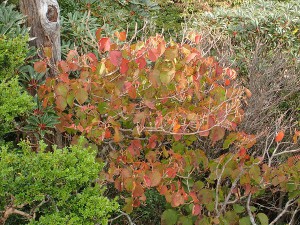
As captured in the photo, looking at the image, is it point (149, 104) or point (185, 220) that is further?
point (185, 220)

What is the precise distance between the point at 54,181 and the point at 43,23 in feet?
4.69

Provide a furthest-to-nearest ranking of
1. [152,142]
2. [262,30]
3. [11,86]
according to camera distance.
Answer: [262,30], [152,142], [11,86]

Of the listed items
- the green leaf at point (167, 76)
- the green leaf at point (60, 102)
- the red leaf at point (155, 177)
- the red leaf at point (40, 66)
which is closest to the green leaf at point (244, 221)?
the red leaf at point (155, 177)

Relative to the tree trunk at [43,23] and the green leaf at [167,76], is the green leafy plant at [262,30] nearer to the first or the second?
the green leaf at [167,76]

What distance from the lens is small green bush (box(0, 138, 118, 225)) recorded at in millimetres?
2871

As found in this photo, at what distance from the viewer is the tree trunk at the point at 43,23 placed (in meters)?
3.85

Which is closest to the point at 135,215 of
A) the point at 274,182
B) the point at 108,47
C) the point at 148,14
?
the point at 274,182

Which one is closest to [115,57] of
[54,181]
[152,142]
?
[152,142]

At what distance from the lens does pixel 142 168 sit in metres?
3.71

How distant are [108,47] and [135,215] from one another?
1.60 metres

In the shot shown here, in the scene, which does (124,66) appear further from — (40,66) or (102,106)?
(40,66)

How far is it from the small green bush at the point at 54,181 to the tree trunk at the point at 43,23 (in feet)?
3.55

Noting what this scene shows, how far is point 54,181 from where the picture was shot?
2.95 m

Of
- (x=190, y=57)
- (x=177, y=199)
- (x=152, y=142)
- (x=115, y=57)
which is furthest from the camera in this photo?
(x=152, y=142)
